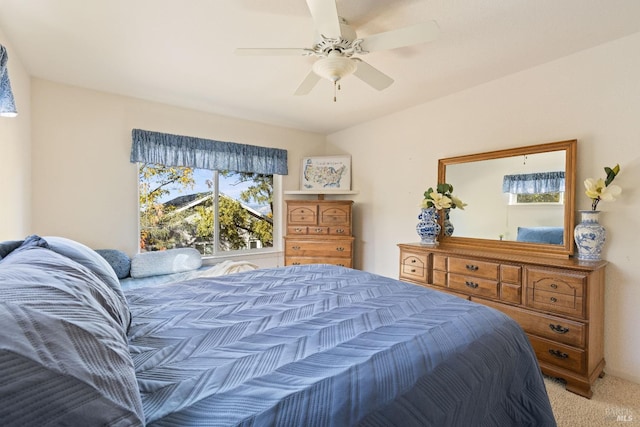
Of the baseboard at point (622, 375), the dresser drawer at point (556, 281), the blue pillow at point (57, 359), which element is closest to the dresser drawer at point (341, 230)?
the dresser drawer at point (556, 281)

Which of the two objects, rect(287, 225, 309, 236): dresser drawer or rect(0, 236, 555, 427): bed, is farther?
rect(287, 225, 309, 236): dresser drawer

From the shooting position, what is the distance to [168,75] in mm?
2525

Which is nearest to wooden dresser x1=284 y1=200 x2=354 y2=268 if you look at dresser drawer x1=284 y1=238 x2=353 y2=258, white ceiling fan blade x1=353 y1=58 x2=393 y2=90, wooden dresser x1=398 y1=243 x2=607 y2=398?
dresser drawer x1=284 y1=238 x2=353 y2=258

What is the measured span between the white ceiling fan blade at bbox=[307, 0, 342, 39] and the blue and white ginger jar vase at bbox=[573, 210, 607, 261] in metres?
2.16

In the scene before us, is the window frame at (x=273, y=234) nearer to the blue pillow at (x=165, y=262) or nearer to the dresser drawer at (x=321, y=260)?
the blue pillow at (x=165, y=262)

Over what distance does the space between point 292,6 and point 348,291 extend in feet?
5.54

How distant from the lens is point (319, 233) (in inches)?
152

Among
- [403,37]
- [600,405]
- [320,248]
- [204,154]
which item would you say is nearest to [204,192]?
[204,154]

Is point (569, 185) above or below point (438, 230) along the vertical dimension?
above

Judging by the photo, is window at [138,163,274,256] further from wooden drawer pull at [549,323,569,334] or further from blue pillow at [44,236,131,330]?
wooden drawer pull at [549,323,569,334]

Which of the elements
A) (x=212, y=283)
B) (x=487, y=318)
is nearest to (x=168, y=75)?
(x=212, y=283)

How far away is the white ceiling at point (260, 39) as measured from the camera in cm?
170

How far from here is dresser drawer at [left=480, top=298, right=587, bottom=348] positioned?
1900 millimetres

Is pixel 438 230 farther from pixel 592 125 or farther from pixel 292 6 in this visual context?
pixel 292 6
